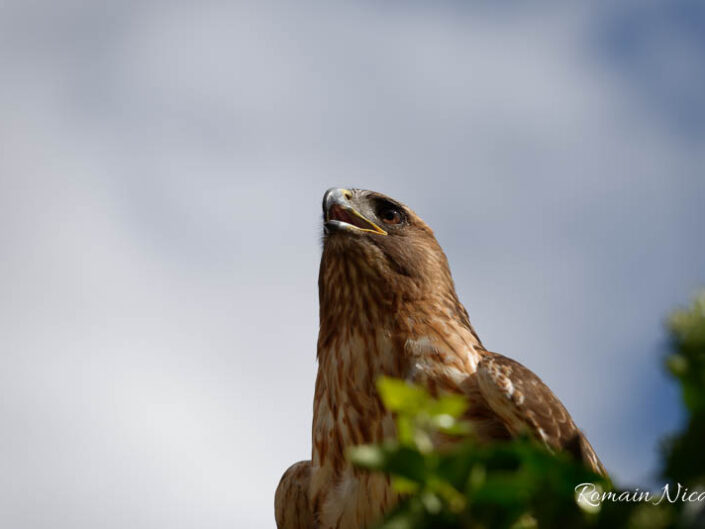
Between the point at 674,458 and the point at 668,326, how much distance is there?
18cm

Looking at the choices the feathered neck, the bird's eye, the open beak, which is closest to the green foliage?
the feathered neck

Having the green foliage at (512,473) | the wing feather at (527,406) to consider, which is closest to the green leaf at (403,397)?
the green foliage at (512,473)

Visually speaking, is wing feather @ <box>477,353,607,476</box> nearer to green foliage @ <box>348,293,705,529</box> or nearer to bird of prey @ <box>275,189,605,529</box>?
bird of prey @ <box>275,189,605,529</box>

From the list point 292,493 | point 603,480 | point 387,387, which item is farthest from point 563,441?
point 387,387

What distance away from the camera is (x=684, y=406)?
114 centimetres

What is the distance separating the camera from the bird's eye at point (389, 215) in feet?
19.4

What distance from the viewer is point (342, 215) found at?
607 cm

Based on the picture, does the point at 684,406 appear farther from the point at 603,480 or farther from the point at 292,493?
the point at 292,493

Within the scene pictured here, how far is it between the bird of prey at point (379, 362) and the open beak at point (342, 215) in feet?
0.03

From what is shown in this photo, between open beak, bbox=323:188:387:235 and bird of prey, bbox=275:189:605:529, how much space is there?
1 centimetres

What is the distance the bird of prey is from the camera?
4.34m

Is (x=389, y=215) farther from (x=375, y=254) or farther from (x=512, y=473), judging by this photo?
(x=512, y=473)

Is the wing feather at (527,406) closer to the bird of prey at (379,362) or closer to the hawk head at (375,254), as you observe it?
the bird of prey at (379,362)

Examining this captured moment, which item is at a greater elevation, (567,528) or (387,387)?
(387,387)
